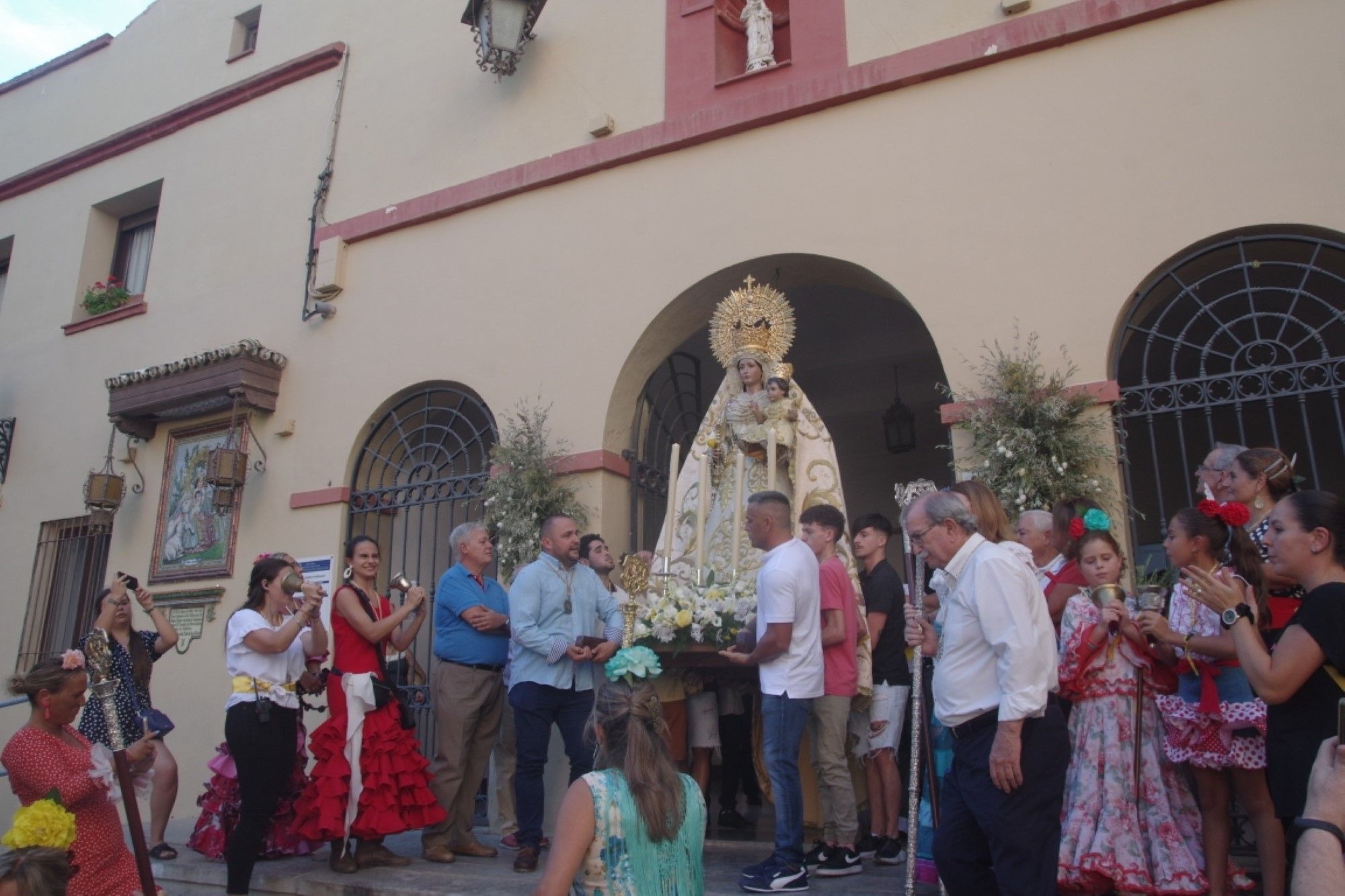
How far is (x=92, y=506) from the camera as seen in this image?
9.96 metres

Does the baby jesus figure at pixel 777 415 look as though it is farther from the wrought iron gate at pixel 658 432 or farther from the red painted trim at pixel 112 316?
the red painted trim at pixel 112 316

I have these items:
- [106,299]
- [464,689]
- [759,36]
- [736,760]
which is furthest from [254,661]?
[106,299]

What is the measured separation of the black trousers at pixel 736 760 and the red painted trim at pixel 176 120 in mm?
7589

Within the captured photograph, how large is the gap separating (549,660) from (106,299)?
8459 mm

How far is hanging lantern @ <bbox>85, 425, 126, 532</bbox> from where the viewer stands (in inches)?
390

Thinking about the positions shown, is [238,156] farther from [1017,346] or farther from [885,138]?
[1017,346]

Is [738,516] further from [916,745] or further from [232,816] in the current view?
[232,816]

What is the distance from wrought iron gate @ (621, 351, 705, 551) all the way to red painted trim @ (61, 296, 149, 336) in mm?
5938

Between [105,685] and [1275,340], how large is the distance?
19.5ft

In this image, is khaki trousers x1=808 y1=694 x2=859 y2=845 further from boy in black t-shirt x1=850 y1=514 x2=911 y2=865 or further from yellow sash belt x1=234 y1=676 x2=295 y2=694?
yellow sash belt x1=234 y1=676 x2=295 y2=694

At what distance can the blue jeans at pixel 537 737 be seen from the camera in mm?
5277

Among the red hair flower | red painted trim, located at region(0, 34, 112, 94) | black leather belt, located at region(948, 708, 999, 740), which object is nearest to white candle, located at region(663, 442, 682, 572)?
black leather belt, located at region(948, 708, 999, 740)

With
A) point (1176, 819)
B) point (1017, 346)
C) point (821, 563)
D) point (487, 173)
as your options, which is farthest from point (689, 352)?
point (1176, 819)

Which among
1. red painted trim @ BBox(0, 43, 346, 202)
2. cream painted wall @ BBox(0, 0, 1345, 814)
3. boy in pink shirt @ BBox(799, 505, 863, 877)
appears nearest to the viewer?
boy in pink shirt @ BBox(799, 505, 863, 877)
